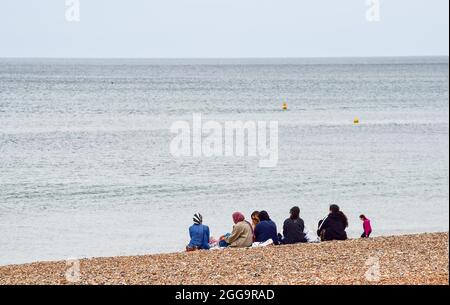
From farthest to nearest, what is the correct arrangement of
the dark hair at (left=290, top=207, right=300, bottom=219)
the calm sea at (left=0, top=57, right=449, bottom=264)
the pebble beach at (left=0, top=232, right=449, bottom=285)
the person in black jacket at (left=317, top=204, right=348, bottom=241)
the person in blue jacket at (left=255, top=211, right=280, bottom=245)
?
the calm sea at (left=0, top=57, right=449, bottom=264) < the person in black jacket at (left=317, top=204, right=348, bottom=241) < the dark hair at (left=290, top=207, right=300, bottom=219) < the person in blue jacket at (left=255, top=211, right=280, bottom=245) < the pebble beach at (left=0, top=232, right=449, bottom=285)

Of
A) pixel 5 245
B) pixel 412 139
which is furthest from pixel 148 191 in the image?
pixel 412 139

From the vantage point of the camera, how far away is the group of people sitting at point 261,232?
16.7 meters

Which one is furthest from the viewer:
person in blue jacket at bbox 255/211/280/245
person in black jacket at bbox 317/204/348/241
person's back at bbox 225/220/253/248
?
person in black jacket at bbox 317/204/348/241

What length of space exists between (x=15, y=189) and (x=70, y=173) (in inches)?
187

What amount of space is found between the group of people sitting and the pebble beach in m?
0.78

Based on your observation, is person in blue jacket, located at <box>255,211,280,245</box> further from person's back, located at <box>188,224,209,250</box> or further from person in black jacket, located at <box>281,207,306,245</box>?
person's back, located at <box>188,224,209,250</box>

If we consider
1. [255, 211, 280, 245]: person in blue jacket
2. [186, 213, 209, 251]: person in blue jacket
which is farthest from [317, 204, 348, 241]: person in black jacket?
[186, 213, 209, 251]: person in blue jacket

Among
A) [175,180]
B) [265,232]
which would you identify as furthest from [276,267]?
[175,180]

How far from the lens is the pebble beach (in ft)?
40.4

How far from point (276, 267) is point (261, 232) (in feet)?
11.9

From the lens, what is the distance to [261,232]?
17.1m

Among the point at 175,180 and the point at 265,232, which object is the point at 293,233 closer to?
the point at 265,232

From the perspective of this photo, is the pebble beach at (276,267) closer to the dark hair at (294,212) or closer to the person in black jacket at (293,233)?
the person in black jacket at (293,233)
